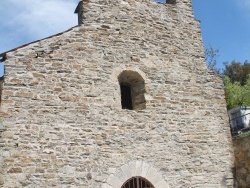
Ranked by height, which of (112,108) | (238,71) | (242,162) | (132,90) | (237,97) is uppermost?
(238,71)

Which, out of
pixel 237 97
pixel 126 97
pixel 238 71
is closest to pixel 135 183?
pixel 126 97

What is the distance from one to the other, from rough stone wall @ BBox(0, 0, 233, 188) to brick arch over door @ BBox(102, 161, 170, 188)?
0.02m

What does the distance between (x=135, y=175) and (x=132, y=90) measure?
2.13 m

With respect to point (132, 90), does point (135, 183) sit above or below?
below

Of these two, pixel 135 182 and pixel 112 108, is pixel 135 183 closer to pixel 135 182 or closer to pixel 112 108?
pixel 135 182

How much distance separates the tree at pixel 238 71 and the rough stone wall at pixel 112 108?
64.1 feet

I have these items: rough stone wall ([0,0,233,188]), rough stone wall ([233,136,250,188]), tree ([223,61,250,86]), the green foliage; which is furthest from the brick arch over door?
tree ([223,61,250,86])

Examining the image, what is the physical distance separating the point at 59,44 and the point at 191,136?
3.73 m

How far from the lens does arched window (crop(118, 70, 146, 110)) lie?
7840 millimetres

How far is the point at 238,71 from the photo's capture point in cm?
2741

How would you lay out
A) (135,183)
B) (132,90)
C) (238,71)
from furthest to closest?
(238,71)
(132,90)
(135,183)

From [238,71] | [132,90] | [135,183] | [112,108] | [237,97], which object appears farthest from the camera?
[238,71]

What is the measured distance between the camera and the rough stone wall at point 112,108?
254 inches

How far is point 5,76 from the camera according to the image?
6.66m
